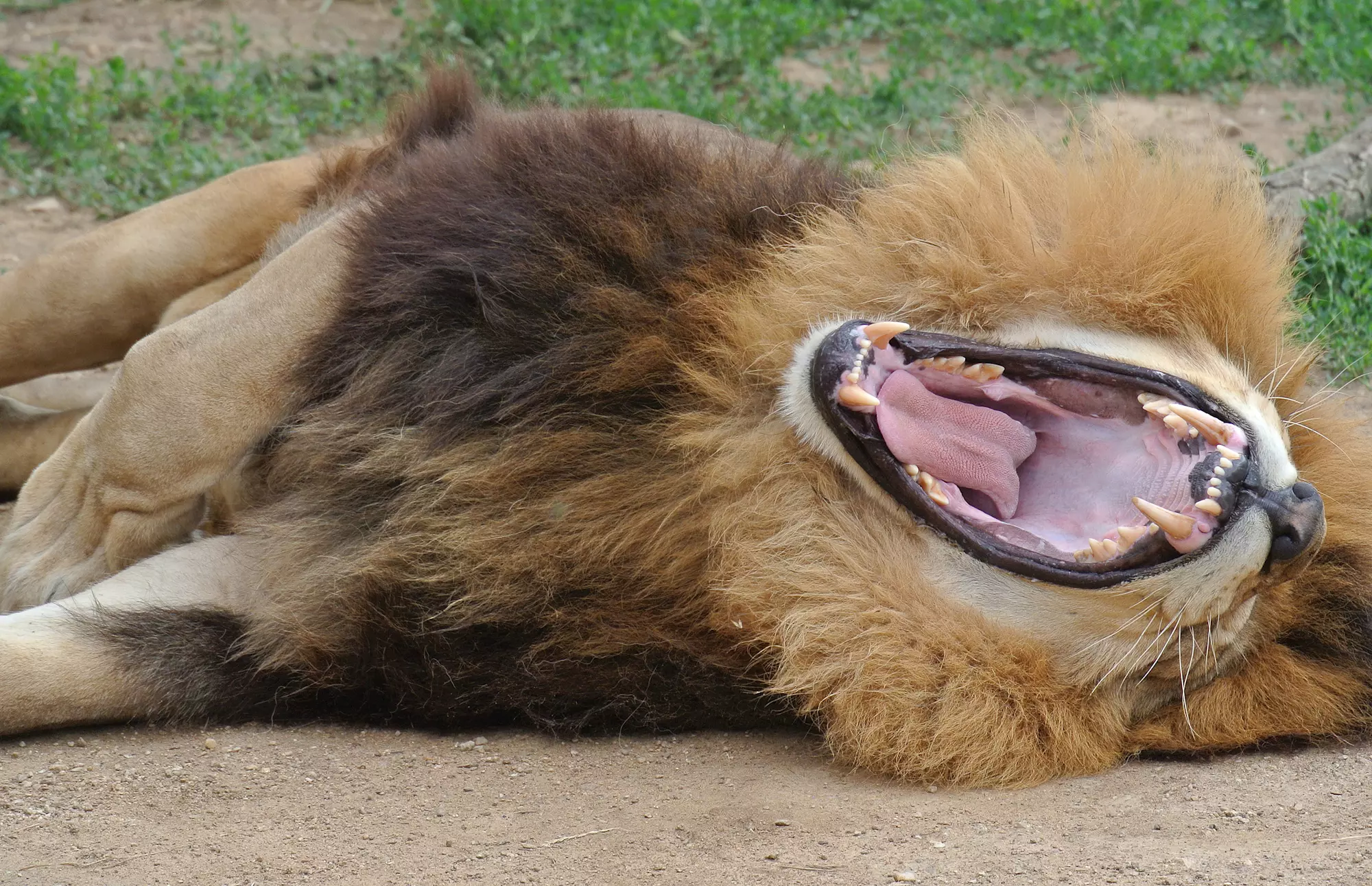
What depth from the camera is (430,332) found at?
10.7 feet

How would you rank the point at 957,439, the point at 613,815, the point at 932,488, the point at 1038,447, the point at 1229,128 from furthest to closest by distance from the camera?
the point at 1229,128 → the point at 1038,447 → the point at 957,439 → the point at 932,488 → the point at 613,815

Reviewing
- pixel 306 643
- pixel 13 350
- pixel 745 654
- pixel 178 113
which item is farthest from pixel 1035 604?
pixel 178 113

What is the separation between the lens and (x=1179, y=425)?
2.93m

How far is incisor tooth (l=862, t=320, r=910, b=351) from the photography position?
3.01 meters

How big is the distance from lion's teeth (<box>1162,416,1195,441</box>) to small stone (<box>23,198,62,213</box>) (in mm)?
4422

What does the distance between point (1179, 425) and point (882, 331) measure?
61cm

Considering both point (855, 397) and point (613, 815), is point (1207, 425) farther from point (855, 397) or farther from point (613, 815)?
point (613, 815)

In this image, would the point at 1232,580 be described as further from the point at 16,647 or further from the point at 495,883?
the point at 16,647

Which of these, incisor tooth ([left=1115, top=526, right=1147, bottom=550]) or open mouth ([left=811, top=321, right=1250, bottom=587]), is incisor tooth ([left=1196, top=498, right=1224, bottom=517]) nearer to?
open mouth ([left=811, top=321, right=1250, bottom=587])

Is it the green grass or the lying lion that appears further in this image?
the green grass

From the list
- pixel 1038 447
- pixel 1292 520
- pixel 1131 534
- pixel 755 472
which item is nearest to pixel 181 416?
pixel 755 472

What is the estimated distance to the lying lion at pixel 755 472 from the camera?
2.89 meters

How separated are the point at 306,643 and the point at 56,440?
5.44 feet

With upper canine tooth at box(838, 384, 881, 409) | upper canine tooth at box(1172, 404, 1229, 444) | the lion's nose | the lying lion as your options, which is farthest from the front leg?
the lion's nose
